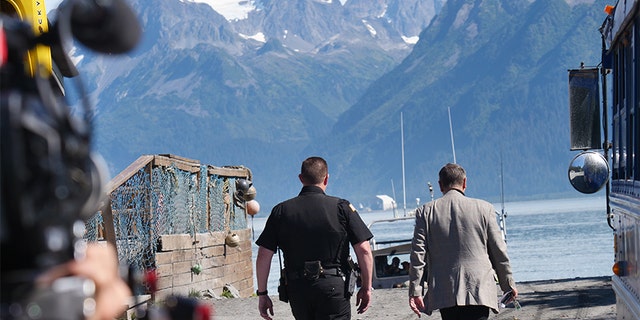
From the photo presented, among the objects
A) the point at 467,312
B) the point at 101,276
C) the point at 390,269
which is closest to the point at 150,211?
the point at 467,312

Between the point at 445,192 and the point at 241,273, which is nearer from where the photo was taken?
the point at 445,192

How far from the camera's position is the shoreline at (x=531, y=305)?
15771 mm

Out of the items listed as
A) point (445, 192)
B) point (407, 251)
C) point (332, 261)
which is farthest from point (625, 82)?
point (407, 251)

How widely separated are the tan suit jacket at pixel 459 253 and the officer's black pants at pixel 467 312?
67 mm

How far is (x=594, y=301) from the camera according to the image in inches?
686

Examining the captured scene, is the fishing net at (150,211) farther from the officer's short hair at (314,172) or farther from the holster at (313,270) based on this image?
the holster at (313,270)

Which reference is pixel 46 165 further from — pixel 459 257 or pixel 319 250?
pixel 459 257

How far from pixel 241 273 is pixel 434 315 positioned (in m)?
9.68

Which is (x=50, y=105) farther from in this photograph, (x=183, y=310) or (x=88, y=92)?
(x=183, y=310)

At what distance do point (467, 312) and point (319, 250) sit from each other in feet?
3.16

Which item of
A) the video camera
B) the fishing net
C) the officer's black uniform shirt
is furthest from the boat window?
the video camera

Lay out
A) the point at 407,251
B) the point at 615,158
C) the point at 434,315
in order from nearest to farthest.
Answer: the point at 615,158 → the point at 434,315 → the point at 407,251

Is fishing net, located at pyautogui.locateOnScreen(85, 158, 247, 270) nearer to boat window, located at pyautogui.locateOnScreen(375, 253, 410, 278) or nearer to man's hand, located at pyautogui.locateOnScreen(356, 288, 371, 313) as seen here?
boat window, located at pyautogui.locateOnScreen(375, 253, 410, 278)

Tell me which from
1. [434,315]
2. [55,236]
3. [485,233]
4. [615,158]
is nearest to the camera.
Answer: [55,236]
